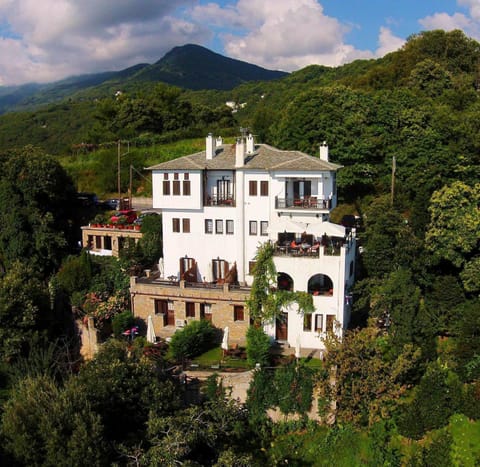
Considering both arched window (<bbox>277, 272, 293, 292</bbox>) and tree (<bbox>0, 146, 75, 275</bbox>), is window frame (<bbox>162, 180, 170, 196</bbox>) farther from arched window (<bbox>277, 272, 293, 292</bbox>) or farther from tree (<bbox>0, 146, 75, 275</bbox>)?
tree (<bbox>0, 146, 75, 275</bbox>)

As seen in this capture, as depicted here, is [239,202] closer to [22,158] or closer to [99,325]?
[99,325]

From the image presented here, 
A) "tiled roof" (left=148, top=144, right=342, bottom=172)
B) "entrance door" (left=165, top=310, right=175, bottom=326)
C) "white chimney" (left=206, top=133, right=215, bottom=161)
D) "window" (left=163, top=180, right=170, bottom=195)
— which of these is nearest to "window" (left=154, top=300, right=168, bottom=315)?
"entrance door" (left=165, top=310, right=175, bottom=326)

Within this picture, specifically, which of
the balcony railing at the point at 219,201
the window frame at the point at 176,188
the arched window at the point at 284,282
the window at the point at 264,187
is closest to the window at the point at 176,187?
the window frame at the point at 176,188

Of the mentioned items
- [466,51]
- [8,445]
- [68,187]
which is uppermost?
[466,51]

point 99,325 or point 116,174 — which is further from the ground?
point 116,174

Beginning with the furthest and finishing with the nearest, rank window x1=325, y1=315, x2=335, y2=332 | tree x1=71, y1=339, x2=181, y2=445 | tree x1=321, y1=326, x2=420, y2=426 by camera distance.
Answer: window x1=325, y1=315, x2=335, y2=332 < tree x1=321, y1=326, x2=420, y2=426 < tree x1=71, y1=339, x2=181, y2=445

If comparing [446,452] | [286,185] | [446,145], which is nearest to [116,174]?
[286,185]

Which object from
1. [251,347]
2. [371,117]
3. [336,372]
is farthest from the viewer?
[371,117]
